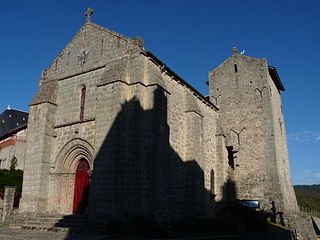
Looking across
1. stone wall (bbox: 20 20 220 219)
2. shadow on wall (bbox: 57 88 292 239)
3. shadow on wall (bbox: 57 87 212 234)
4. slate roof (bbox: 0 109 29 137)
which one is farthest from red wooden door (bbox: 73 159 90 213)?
slate roof (bbox: 0 109 29 137)

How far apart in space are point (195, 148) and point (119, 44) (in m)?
6.63

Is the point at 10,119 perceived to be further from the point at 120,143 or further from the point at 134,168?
the point at 134,168

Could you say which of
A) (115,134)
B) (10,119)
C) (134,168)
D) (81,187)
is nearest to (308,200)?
(10,119)

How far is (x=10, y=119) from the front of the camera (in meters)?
31.6

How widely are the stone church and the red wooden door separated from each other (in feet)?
0.16

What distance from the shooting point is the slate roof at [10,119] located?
3080 centimetres

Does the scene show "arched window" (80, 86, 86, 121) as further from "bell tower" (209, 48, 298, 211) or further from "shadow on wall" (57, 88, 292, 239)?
"bell tower" (209, 48, 298, 211)

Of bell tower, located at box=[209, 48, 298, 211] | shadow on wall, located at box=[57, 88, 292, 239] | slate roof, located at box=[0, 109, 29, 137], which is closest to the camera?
shadow on wall, located at box=[57, 88, 292, 239]

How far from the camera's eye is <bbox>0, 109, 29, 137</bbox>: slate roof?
30797 millimetres

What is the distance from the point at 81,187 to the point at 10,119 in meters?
21.1

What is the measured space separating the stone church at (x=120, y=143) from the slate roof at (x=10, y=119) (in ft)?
54.1

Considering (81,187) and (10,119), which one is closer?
(81,187)

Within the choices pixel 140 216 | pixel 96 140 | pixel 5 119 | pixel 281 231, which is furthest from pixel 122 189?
pixel 5 119

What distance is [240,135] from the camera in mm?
A: 22922
